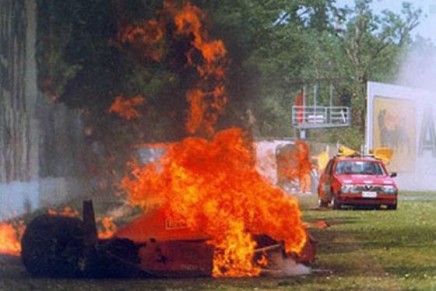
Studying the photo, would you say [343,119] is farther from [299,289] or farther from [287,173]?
[299,289]

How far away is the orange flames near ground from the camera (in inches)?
211

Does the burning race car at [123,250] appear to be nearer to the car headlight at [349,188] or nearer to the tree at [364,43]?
the car headlight at [349,188]

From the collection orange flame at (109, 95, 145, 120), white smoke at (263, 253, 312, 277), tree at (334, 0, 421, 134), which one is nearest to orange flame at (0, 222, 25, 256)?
orange flame at (109, 95, 145, 120)

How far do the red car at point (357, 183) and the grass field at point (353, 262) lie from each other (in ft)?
0.20

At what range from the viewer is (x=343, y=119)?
5387mm

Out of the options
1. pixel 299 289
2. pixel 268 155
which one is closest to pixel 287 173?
pixel 268 155

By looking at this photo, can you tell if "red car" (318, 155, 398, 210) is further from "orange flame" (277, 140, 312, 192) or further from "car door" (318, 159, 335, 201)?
"orange flame" (277, 140, 312, 192)

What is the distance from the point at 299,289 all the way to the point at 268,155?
788 millimetres

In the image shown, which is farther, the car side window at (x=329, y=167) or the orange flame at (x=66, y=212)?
the car side window at (x=329, y=167)

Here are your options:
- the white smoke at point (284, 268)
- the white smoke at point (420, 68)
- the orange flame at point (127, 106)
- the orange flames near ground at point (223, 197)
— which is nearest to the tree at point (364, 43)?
the white smoke at point (420, 68)

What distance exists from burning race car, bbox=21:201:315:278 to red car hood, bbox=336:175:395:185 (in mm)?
475

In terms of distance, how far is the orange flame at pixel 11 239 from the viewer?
5324 millimetres

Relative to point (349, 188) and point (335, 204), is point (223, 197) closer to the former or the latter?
point (335, 204)

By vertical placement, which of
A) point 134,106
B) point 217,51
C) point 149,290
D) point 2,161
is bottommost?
point 149,290
